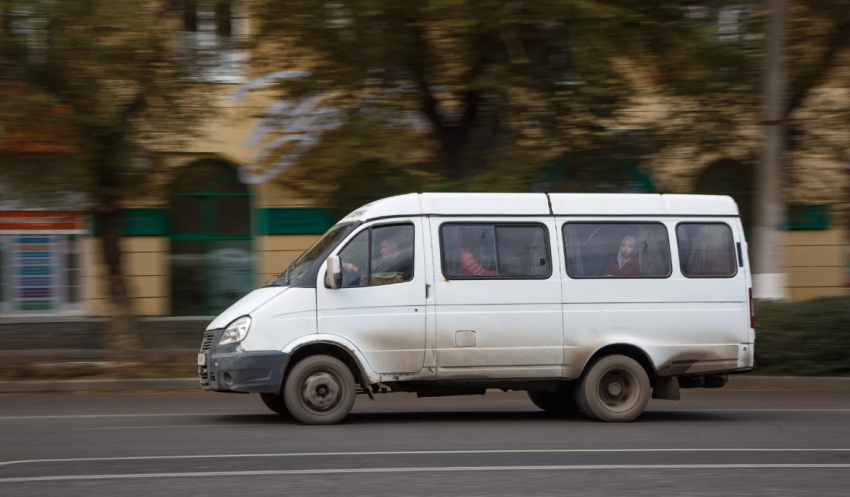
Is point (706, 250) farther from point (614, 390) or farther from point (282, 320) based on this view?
point (282, 320)

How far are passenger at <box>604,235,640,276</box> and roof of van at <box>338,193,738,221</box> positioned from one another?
0.94 feet

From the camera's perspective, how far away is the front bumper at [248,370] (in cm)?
976

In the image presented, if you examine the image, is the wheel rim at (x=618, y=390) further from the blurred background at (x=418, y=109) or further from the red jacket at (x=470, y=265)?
the blurred background at (x=418, y=109)

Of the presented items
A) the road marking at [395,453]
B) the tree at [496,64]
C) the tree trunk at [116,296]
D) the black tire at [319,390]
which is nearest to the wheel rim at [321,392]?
the black tire at [319,390]

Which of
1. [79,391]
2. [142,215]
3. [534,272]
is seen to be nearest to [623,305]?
[534,272]

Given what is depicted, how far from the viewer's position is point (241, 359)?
32.0 feet

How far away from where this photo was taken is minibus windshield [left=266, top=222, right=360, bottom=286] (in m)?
10.2

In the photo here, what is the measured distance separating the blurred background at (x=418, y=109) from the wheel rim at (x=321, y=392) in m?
5.82

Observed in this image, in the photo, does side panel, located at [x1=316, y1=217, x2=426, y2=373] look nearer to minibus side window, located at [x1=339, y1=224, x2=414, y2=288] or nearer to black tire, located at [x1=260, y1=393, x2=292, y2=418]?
minibus side window, located at [x1=339, y1=224, x2=414, y2=288]

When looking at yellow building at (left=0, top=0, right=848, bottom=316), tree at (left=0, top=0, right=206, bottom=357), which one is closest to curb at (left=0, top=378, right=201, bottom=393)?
tree at (left=0, top=0, right=206, bottom=357)

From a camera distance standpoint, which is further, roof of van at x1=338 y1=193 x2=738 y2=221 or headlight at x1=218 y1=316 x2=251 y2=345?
roof of van at x1=338 y1=193 x2=738 y2=221

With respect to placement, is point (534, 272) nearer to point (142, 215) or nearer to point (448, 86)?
point (448, 86)

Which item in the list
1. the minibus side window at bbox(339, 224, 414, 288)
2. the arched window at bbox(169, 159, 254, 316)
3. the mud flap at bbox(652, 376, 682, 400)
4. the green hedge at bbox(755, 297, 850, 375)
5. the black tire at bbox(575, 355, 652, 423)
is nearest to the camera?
the minibus side window at bbox(339, 224, 414, 288)

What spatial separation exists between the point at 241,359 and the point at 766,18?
1039cm
